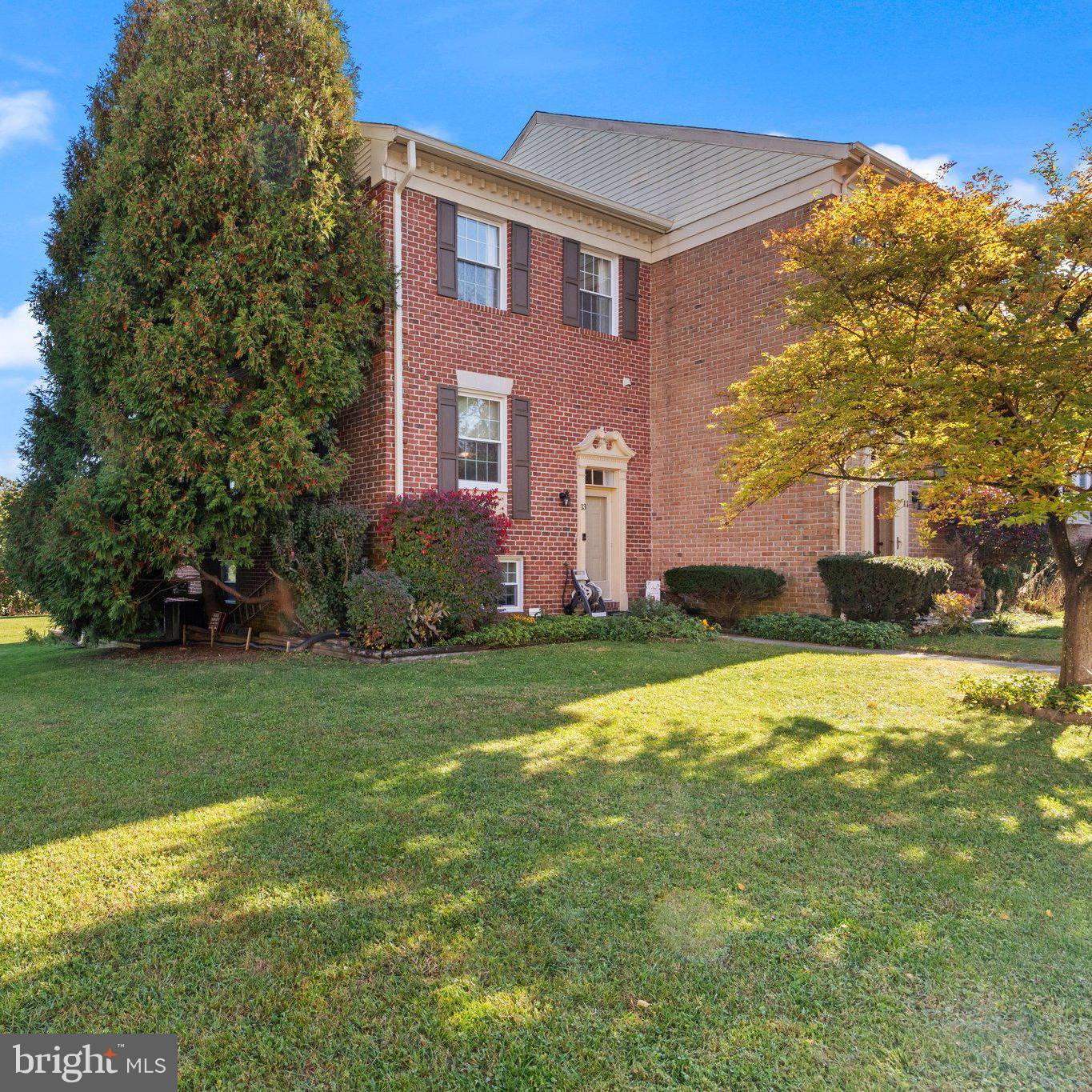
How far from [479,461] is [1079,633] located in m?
8.10

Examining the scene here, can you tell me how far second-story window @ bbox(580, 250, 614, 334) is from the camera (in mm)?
13023

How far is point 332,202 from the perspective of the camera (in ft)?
31.1

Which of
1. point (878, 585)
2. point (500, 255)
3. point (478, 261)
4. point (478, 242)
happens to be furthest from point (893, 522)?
point (478, 242)

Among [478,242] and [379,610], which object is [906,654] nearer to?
[379,610]

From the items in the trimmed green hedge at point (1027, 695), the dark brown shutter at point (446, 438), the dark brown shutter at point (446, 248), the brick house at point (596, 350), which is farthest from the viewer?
the dark brown shutter at point (446, 248)

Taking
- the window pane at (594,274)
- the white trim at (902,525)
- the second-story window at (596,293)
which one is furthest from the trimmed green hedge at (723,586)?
the window pane at (594,274)

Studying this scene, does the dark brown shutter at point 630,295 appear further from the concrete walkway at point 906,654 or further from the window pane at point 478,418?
the concrete walkway at point 906,654

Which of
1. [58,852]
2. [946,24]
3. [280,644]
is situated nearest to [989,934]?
[58,852]

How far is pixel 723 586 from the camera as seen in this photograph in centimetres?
1175

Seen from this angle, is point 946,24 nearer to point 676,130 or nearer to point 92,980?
point 676,130

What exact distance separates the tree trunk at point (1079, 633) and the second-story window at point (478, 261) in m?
8.94

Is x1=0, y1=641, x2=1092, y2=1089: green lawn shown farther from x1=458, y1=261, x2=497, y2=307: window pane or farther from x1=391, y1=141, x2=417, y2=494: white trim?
x1=458, y1=261, x2=497, y2=307: window pane

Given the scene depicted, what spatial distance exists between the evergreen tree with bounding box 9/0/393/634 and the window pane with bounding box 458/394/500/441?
2.06 meters

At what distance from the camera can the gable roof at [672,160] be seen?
11.6 meters
